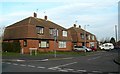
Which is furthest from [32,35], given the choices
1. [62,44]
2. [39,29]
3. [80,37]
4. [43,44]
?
[80,37]

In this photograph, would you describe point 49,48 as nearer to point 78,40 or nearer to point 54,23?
point 54,23

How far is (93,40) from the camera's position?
267ft

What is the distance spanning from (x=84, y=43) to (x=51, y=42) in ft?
78.6

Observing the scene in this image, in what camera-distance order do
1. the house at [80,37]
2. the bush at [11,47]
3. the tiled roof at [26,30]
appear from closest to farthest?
the bush at [11,47], the tiled roof at [26,30], the house at [80,37]

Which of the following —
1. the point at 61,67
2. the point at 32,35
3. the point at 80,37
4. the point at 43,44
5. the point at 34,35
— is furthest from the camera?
the point at 80,37

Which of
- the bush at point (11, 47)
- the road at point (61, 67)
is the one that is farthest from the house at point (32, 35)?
the road at point (61, 67)

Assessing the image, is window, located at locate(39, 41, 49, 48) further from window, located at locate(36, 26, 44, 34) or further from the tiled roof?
window, located at locate(36, 26, 44, 34)

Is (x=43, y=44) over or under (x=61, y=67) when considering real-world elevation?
over

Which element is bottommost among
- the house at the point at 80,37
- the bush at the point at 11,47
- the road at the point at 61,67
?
the road at the point at 61,67

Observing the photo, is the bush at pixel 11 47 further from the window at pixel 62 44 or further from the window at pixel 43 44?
the window at pixel 62 44

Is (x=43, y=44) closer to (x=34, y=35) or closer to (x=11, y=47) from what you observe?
(x=34, y=35)

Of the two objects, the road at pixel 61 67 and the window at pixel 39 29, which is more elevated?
the window at pixel 39 29

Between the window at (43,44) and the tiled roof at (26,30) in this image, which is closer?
the tiled roof at (26,30)

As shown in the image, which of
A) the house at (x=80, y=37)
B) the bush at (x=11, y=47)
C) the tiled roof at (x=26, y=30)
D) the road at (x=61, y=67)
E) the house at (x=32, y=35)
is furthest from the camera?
the house at (x=80, y=37)
